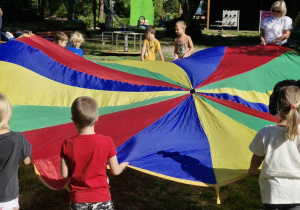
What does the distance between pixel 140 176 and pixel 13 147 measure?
2.25 m

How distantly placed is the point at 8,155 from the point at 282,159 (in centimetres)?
146

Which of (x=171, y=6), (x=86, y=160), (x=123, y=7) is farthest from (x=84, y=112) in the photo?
(x=171, y=6)

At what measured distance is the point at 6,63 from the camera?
164 inches

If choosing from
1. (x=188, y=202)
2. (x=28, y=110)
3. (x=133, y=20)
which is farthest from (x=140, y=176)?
(x=133, y=20)

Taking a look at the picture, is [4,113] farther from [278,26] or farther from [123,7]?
[123,7]

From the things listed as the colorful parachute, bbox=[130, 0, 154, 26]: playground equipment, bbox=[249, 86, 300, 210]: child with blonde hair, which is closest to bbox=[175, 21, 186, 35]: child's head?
the colorful parachute

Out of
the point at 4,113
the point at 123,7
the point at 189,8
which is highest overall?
the point at 123,7

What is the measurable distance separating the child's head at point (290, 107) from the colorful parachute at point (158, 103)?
0.75 meters

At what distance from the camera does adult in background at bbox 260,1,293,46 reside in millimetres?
5359

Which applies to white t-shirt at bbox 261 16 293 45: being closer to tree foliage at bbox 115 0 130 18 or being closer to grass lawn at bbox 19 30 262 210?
grass lawn at bbox 19 30 262 210

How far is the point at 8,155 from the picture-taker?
2352 mm

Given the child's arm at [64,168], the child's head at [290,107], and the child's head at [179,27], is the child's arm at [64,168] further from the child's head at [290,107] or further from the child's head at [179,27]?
the child's head at [179,27]

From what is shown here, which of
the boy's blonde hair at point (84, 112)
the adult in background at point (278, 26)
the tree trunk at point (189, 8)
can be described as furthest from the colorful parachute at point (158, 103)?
the tree trunk at point (189, 8)

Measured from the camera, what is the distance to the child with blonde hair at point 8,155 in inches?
91.9
